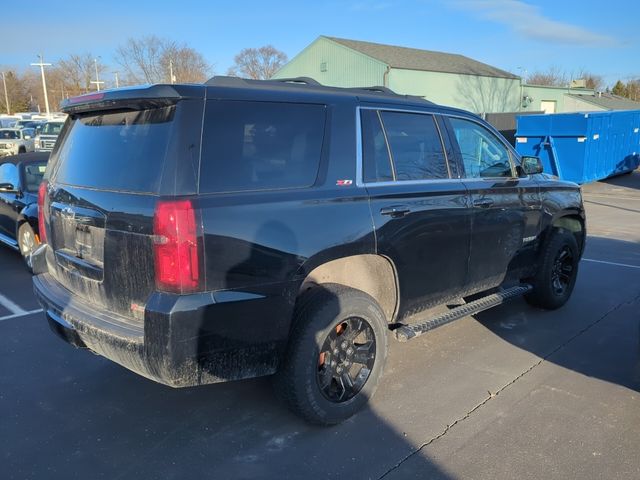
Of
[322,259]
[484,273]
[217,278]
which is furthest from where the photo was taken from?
[484,273]

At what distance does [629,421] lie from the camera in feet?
11.4

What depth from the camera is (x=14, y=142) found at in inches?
1059

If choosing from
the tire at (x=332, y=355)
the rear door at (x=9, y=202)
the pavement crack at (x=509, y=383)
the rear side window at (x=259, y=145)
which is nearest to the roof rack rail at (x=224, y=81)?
the rear side window at (x=259, y=145)

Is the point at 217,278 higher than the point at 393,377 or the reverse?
higher

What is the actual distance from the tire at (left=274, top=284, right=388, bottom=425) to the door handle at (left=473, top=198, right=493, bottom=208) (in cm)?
134

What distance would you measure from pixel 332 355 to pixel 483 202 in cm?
188

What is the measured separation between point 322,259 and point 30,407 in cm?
228

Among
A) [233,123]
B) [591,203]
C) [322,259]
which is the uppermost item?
[233,123]

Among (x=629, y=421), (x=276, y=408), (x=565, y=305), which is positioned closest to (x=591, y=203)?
(x=565, y=305)

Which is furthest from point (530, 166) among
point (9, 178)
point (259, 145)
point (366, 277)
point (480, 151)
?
point (9, 178)

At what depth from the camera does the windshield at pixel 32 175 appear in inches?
299

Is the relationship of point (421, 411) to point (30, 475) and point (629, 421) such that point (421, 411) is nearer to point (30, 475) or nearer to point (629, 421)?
point (629, 421)

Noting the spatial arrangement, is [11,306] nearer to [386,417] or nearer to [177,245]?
[177,245]

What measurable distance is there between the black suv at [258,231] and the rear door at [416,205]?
0.5 inches
